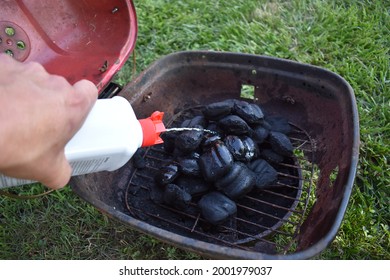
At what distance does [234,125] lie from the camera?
146cm

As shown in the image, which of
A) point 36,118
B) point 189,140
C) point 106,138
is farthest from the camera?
point 189,140

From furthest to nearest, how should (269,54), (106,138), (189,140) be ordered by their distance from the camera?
(269,54) → (189,140) → (106,138)

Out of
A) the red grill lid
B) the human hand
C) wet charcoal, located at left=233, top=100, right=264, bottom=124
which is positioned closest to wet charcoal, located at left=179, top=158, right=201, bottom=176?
wet charcoal, located at left=233, top=100, right=264, bottom=124

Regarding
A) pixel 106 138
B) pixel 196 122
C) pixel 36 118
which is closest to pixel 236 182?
pixel 196 122

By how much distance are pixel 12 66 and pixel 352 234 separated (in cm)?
125

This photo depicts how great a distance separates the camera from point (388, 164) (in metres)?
1.75

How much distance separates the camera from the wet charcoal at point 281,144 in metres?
1.47

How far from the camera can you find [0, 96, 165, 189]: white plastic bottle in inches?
41.6

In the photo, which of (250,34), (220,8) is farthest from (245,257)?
(220,8)

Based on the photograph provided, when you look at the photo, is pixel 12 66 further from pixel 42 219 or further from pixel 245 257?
pixel 42 219

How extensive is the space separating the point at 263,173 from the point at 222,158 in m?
0.16

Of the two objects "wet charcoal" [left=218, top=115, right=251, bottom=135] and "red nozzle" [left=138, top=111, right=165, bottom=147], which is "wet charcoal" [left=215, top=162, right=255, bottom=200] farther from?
"red nozzle" [left=138, top=111, right=165, bottom=147]

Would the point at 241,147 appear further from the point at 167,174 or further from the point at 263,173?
the point at 167,174

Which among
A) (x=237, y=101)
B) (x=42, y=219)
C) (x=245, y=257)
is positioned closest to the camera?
(x=245, y=257)
